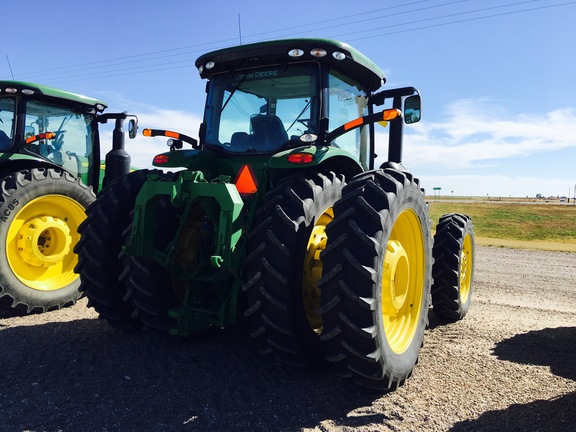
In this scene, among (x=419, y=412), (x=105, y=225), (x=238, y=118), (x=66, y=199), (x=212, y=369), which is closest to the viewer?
(x=419, y=412)

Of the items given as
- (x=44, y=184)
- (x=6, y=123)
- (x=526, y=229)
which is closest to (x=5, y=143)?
(x=6, y=123)

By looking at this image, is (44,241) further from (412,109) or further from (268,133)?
(412,109)

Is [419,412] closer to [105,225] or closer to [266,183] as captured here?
[266,183]

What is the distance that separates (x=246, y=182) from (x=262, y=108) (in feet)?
3.16

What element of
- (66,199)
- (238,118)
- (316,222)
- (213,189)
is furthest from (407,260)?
(66,199)

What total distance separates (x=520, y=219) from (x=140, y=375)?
28.1 metres

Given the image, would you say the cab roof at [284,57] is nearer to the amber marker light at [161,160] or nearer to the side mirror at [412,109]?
the side mirror at [412,109]

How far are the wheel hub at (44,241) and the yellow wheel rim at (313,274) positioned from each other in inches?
152

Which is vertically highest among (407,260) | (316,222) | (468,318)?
(316,222)

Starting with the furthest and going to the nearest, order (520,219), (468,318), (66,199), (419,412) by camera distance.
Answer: (520,219)
(66,199)
(468,318)
(419,412)

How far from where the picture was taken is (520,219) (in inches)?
1081

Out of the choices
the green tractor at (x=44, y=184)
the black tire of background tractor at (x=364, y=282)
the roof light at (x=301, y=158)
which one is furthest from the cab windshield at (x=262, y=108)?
the green tractor at (x=44, y=184)

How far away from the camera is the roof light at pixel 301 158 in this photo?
330 cm

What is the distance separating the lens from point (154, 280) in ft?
12.6
